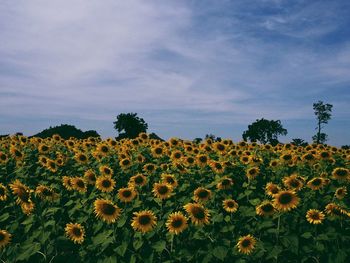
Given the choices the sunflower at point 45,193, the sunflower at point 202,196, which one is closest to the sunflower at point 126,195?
the sunflower at point 202,196

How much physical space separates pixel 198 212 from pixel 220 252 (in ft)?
2.95

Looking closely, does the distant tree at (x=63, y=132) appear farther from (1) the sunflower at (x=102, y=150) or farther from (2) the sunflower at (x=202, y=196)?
(2) the sunflower at (x=202, y=196)

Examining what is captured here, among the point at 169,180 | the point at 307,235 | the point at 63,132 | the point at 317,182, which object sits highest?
the point at 63,132

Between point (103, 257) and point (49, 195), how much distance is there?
77.9 inches

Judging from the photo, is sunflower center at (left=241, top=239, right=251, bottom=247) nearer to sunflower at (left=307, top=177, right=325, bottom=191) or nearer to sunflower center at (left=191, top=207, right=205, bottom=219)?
sunflower center at (left=191, top=207, right=205, bottom=219)

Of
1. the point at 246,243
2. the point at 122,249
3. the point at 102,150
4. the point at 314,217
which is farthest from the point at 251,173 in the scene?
the point at 102,150

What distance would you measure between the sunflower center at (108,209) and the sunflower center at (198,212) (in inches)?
58.6

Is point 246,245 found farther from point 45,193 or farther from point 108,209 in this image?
A: point 45,193

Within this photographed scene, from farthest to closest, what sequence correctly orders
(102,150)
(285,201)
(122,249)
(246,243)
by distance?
(102,150) → (285,201) → (246,243) → (122,249)

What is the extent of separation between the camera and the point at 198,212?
7664 mm

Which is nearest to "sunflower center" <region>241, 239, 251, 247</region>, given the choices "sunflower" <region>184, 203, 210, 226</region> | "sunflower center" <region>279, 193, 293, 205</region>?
"sunflower" <region>184, 203, 210, 226</region>

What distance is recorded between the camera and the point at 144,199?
9.38 m

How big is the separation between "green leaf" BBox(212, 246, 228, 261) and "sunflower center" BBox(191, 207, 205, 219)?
2.40 feet

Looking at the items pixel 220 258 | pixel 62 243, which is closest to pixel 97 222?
pixel 62 243
